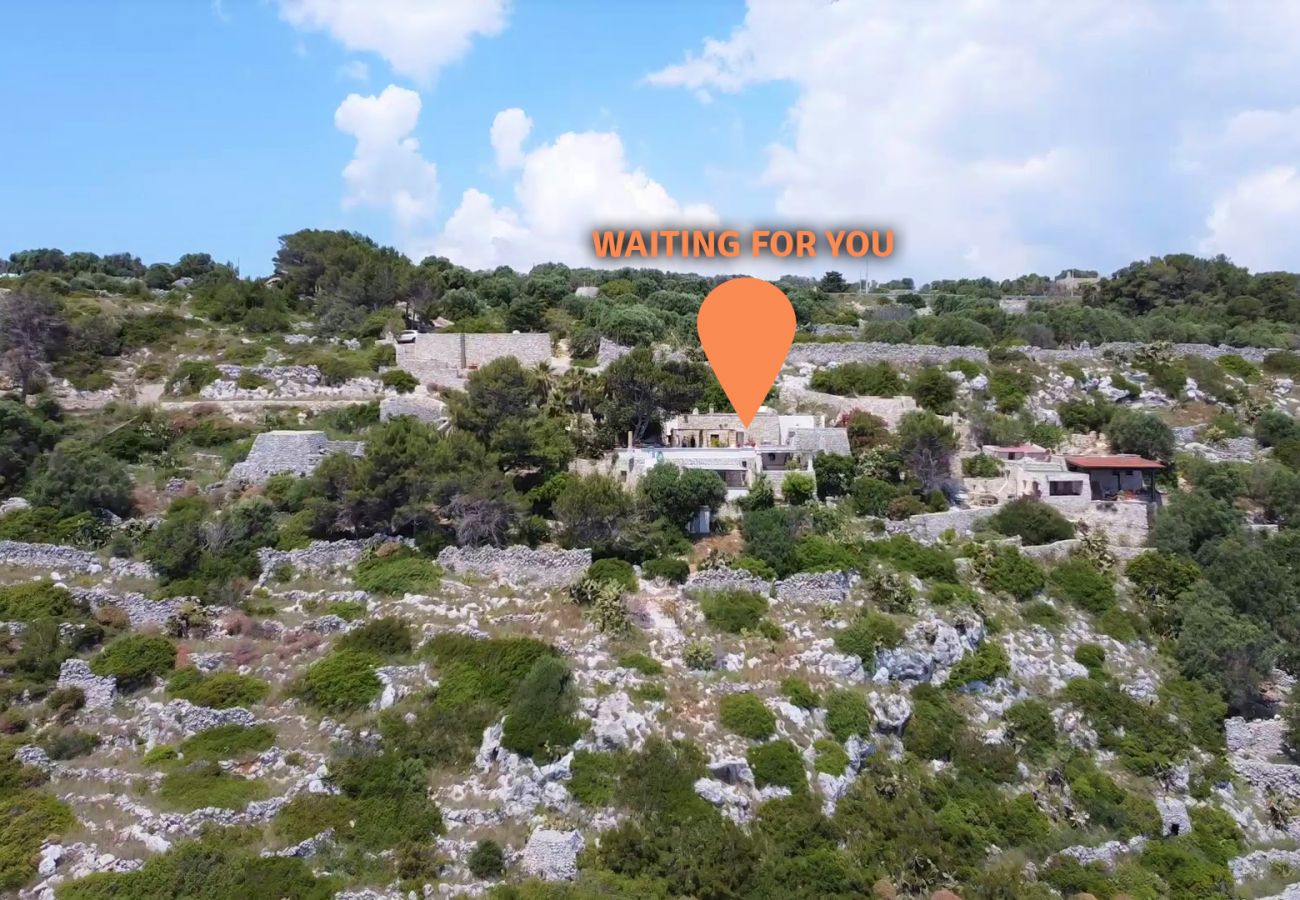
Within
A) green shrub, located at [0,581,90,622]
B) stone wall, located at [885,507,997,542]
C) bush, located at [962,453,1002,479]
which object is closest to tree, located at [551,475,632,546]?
stone wall, located at [885,507,997,542]

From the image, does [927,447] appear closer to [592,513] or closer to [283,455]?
[592,513]

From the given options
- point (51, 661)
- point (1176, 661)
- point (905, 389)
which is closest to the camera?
point (51, 661)

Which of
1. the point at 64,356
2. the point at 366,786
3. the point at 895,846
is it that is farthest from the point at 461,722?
the point at 64,356

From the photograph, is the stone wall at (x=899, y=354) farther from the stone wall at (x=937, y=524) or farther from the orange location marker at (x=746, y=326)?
the stone wall at (x=937, y=524)

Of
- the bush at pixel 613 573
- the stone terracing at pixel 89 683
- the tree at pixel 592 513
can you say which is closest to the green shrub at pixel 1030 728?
the bush at pixel 613 573

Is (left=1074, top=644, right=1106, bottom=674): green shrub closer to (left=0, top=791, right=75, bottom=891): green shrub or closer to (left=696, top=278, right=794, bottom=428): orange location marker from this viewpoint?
(left=696, top=278, right=794, bottom=428): orange location marker

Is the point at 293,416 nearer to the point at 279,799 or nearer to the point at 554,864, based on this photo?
the point at 279,799

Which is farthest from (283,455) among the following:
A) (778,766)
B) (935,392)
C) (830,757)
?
(935,392)
